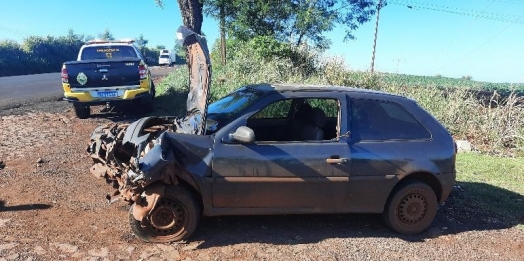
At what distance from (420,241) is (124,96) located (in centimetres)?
755

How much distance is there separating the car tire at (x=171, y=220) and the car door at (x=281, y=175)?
263mm

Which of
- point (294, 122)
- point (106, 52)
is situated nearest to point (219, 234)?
point (294, 122)

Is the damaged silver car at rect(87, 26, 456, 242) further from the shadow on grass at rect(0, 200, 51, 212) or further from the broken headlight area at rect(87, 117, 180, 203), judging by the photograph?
the shadow on grass at rect(0, 200, 51, 212)

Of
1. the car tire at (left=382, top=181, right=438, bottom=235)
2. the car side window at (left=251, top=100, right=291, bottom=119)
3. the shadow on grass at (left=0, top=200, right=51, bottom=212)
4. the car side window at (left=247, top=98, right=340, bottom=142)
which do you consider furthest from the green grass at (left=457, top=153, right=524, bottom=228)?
the shadow on grass at (left=0, top=200, right=51, bottom=212)

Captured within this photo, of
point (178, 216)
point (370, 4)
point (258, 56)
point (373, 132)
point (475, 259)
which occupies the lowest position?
point (475, 259)

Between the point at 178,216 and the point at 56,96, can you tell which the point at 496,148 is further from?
the point at 56,96

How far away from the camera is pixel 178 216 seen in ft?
13.3

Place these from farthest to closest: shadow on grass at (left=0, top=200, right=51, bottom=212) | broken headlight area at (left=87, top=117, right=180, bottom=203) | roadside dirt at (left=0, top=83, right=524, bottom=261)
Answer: shadow on grass at (left=0, top=200, right=51, bottom=212)
roadside dirt at (left=0, top=83, right=524, bottom=261)
broken headlight area at (left=87, top=117, right=180, bottom=203)

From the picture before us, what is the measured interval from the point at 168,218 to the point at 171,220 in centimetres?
4

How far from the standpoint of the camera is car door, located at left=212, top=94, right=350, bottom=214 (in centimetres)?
406

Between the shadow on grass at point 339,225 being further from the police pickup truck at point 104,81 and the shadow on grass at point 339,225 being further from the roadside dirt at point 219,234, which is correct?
the police pickup truck at point 104,81

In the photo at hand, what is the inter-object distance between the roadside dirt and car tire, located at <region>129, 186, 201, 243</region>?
9 cm

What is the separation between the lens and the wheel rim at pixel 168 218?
13.2 feet

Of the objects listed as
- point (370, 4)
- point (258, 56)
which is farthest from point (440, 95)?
point (370, 4)
